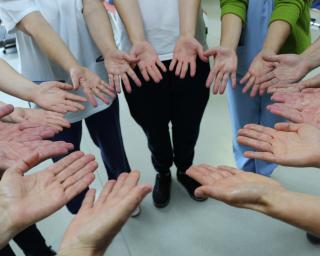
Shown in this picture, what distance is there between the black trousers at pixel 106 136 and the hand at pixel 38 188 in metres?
0.27

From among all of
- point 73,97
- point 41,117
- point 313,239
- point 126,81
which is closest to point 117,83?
point 126,81

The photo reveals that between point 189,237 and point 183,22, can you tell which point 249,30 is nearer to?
point 183,22

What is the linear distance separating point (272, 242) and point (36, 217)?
0.93 meters

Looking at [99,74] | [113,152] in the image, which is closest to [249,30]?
[99,74]

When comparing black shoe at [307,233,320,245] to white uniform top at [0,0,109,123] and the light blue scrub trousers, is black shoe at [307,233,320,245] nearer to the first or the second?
Result: the light blue scrub trousers

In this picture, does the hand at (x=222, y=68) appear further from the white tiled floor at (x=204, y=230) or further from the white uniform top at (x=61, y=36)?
the white tiled floor at (x=204, y=230)

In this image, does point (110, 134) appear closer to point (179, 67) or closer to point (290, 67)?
point (179, 67)

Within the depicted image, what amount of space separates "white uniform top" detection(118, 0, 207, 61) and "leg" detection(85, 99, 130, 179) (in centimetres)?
25

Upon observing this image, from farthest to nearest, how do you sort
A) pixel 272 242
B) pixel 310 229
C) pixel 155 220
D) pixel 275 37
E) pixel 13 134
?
1. pixel 155 220
2. pixel 272 242
3. pixel 275 37
4. pixel 13 134
5. pixel 310 229

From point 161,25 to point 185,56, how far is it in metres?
0.13

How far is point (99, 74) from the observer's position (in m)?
1.08

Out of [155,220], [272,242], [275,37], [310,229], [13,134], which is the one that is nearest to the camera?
[310,229]

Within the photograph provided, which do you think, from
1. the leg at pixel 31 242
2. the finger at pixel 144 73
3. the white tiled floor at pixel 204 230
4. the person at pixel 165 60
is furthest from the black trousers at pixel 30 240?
the finger at pixel 144 73

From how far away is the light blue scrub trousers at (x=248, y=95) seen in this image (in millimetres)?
1067
